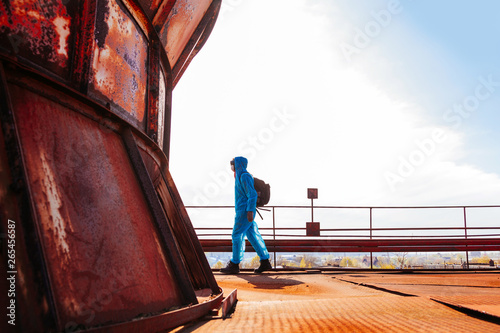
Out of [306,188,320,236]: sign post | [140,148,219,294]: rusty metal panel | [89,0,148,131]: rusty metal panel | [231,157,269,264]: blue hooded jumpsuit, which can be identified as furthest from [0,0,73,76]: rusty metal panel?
[306,188,320,236]: sign post

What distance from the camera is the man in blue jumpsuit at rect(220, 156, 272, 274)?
6.08 meters

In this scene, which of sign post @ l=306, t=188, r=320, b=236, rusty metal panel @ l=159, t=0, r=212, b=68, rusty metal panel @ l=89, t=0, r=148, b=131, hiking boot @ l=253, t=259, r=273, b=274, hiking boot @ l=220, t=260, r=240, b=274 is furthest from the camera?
sign post @ l=306, t=188, r=320, b=236

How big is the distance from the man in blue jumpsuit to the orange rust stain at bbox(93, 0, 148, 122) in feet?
11.2

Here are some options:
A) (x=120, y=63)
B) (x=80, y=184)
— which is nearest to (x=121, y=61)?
(x=120, y=63)

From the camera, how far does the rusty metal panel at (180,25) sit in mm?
3328

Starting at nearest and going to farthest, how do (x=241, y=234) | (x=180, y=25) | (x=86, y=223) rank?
(x=86, y=223)
(x=180, y=25)
(x=241, y=234)

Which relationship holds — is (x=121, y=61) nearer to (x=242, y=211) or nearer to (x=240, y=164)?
(x=240, y=164)

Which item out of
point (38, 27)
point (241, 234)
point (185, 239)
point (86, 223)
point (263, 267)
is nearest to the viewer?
point (86, 223)

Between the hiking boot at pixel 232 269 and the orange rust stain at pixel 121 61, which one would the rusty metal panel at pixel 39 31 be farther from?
the hiking boot at pixel 232 269

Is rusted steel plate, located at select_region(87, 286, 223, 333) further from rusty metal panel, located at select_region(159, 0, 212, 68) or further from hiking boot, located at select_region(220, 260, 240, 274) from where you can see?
hiking boot, located at select_region(220, 260, 240, 274)

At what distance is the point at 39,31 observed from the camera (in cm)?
180

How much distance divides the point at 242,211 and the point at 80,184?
4.68 meters

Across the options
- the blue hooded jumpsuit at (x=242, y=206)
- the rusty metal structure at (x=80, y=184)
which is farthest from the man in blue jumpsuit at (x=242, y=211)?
the rusty metal structure at (x=80, y=184)

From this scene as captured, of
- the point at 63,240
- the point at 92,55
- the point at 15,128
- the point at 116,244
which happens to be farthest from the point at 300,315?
the point at 92,55
